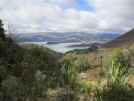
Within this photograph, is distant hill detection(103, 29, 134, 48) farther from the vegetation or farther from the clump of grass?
the clump of grass

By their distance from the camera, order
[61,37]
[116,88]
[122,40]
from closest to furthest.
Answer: [116,88]
[122,40]
[61,37]

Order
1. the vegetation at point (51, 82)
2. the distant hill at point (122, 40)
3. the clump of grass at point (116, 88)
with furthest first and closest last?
the distant hill at point (122, 40), the clump of grass at point (116, 88), the vegetation at point (51, 82)

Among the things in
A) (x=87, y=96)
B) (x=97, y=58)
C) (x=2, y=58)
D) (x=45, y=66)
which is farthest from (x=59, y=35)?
(x=87, y=96)

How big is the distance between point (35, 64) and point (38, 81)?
2208mm

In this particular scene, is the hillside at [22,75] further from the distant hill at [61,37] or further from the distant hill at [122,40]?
the distant hill at [122,40]

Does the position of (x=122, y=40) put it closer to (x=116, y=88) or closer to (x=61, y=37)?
(x=61, y=37)

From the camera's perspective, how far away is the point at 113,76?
9398 millimetres

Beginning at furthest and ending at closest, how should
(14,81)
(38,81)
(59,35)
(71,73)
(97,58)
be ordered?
(59,35) < (97,58) < (71,73) < (38,81) < (14,81)

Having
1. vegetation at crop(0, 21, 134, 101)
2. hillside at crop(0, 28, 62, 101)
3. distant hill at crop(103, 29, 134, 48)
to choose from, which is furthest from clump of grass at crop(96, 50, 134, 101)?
distant hill at crop(103, 29, 134, 48)

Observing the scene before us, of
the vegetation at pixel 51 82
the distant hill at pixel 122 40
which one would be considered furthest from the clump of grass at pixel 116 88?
the distant hill at pixel 122 40

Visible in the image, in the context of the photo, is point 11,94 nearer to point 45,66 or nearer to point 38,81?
point 38,81

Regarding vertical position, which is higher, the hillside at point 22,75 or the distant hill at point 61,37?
the distant hill at point 61,37

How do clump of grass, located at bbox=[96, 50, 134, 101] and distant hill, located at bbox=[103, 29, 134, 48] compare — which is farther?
distant hill, located at bbox=[103, 29, 134, 48]

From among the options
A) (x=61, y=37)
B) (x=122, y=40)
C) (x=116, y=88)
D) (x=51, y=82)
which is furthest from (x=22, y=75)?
(x=122, y=40)
